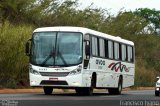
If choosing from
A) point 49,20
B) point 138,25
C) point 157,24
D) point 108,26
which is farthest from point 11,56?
point 157,24

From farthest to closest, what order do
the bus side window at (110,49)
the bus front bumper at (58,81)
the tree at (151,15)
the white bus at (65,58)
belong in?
the tree at (151,15)
the bus side window at (110,49)
the white bus at (65,58)
the bus front bumper at (58,81)

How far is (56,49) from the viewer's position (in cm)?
2941

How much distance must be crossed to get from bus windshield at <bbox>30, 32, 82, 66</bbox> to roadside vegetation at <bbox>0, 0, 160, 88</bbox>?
29.2 ft

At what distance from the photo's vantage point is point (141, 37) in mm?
75188

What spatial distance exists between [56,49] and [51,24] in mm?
A: 24421

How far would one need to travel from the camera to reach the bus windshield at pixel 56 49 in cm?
2919

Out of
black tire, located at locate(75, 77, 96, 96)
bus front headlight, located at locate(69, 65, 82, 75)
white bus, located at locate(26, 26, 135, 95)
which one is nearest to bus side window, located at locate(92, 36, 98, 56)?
white bus, located at locate(26, 26, 135, 95)

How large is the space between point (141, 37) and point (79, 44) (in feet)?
152

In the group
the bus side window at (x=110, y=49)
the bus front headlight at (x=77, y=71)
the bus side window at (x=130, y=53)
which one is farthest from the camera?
the bus side window at (x=130, y=53)

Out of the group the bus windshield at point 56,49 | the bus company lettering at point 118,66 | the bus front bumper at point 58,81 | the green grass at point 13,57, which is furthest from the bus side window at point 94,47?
the green grass at point 13,57

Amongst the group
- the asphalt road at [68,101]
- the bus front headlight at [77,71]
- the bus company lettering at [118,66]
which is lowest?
the asphalt road at [68,101]

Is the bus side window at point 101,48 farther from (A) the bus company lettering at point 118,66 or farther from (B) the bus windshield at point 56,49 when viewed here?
(B) the bus windshield at point 56,49

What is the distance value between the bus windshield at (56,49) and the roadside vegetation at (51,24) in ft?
29.2

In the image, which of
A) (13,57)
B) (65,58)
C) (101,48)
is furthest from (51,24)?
(65,58)
